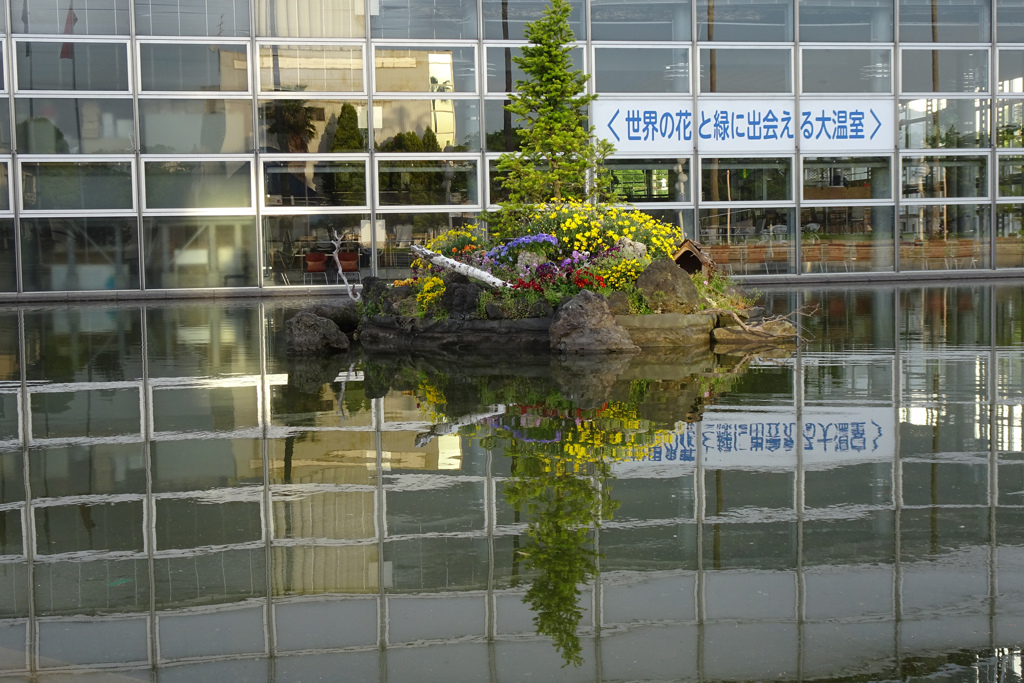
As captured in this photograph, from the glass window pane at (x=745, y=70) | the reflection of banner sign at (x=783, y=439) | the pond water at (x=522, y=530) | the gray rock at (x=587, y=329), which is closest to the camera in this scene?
the pond water at (x=522, y=530)

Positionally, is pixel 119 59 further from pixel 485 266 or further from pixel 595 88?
pixel 485 266

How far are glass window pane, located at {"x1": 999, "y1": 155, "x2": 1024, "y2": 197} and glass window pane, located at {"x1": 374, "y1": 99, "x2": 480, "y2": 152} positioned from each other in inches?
571

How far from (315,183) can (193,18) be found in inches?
204

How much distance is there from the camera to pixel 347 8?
32.0 m

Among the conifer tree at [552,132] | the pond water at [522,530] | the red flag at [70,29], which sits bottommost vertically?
the pond water at [522,530]

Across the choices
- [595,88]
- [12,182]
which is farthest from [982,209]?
[12,182]

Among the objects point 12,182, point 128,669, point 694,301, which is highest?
point 12,182

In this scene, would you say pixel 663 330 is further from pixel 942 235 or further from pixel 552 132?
pixel 942 235

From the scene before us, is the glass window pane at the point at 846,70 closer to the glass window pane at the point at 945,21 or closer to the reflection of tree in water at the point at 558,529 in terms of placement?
the glass window pane at the point at 945,21

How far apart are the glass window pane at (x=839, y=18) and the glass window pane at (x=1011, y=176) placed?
5122mm

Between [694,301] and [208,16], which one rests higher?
[208,16]

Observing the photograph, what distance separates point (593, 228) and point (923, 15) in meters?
20.1

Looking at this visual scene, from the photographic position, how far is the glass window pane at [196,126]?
31.1 m

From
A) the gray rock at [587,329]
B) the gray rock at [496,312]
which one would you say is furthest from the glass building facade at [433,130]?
the gray rock at [587,329]
